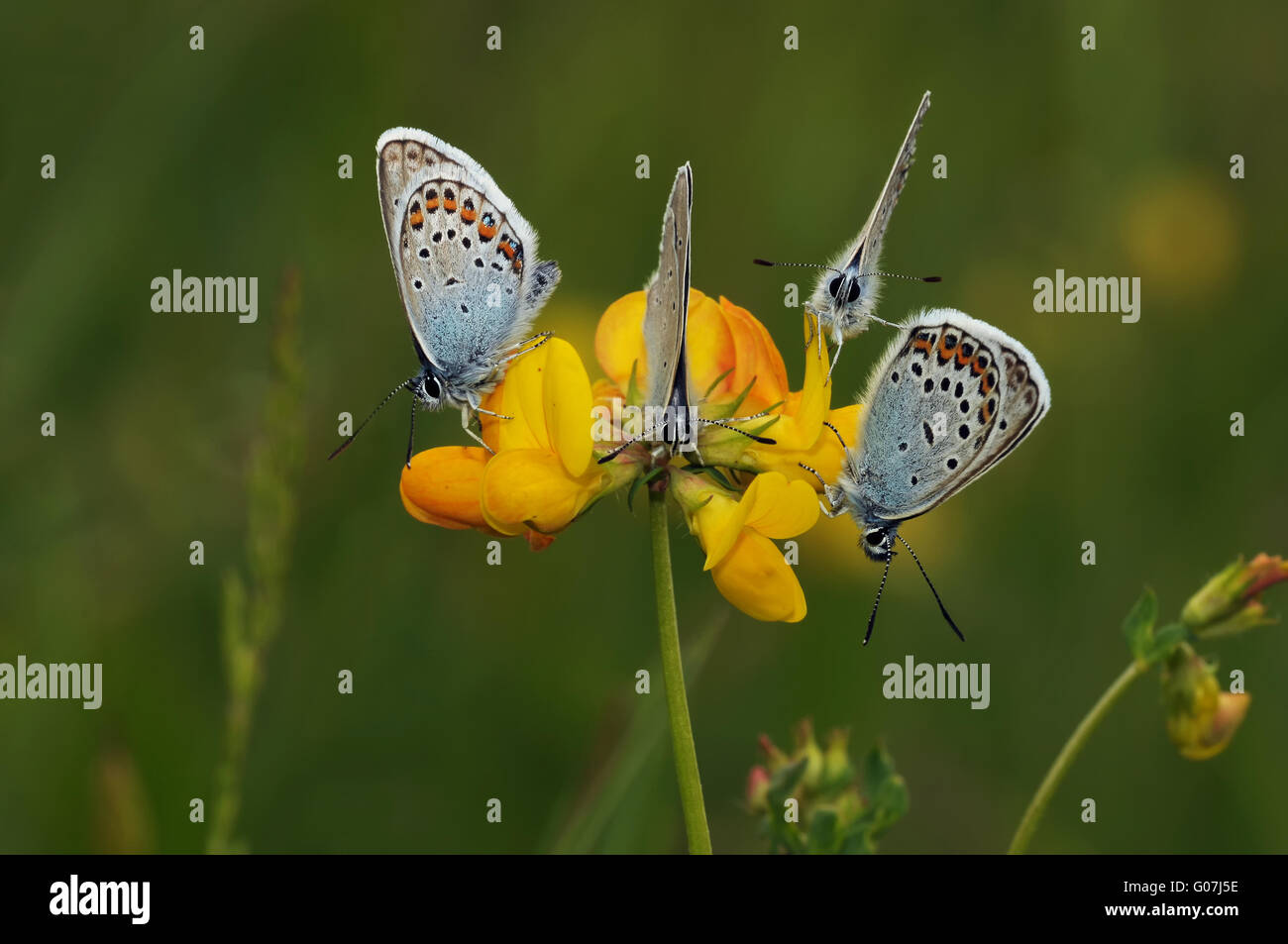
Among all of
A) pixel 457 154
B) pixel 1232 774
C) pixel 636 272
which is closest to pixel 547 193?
pixel 636 272

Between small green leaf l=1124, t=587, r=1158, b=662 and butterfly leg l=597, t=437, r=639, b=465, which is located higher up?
butterfly leg l=597, t=437, r=639, b=465

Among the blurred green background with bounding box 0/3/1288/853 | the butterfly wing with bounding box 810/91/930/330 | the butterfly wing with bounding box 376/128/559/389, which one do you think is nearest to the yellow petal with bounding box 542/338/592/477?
the butterfly wing with bounding box 376/128/559/389

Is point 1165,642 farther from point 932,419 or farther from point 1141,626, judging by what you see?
point 932,419

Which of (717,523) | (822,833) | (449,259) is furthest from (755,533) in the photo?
(449,259)

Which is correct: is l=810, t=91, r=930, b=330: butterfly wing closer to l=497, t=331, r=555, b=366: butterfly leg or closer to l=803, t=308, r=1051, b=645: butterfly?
l=803, t=308, r=1051, b=645: butterfly

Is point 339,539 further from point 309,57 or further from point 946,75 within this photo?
point 946,75

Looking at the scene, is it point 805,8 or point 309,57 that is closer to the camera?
point 309,57

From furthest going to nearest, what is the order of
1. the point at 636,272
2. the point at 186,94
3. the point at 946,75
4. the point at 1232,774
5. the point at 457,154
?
the point at 946,75
the point at 636,272
the point at 186,94
the point at 1232,774
the point at 457,154

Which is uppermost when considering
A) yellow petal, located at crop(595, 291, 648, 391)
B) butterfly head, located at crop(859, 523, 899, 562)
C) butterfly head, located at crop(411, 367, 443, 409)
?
yellow petal, located at crop(595, 291, 648, 391)
